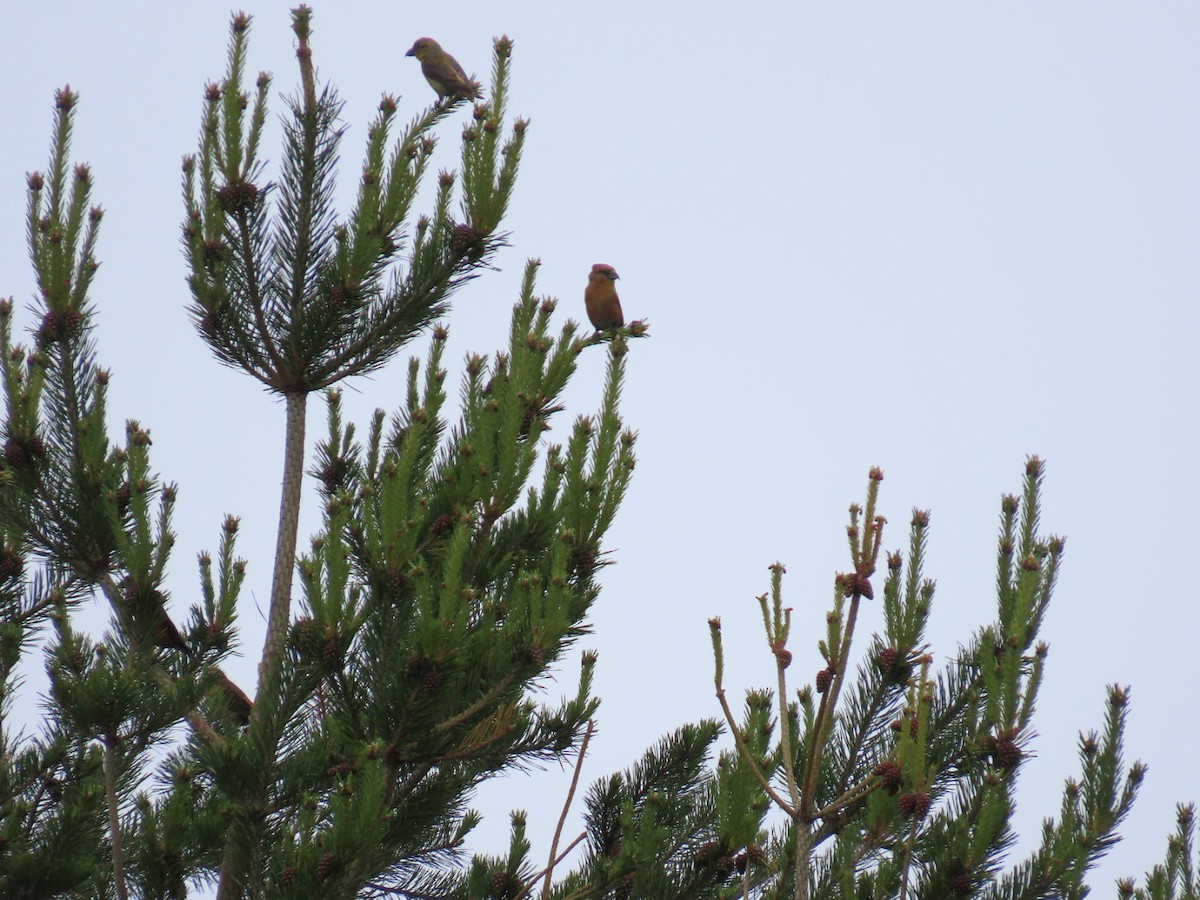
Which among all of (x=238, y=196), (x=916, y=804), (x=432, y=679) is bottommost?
(x=916, y=804)

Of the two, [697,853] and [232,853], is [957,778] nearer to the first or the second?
[697,853]

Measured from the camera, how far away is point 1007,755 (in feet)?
12.5

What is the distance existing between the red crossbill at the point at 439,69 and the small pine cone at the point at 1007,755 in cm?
474

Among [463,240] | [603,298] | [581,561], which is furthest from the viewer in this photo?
[603,298]

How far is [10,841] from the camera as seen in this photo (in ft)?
16.0

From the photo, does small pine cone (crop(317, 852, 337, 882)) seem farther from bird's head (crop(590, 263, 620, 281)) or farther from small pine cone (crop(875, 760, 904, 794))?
bird's head (crop(590, 263, 620, 281))

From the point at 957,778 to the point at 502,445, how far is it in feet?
6.89

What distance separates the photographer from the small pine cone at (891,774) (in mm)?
3414

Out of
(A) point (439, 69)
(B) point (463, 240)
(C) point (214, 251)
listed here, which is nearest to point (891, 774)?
(B) point (463, 240)

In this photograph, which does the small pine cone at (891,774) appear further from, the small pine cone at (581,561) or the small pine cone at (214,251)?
the small pine cone at (214,251)

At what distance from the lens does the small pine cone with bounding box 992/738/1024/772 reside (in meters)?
3.76

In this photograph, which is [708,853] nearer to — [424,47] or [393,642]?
[393,642]

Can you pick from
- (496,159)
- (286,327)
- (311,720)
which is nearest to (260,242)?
(286,327)

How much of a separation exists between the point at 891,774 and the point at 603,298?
18.6 feet
